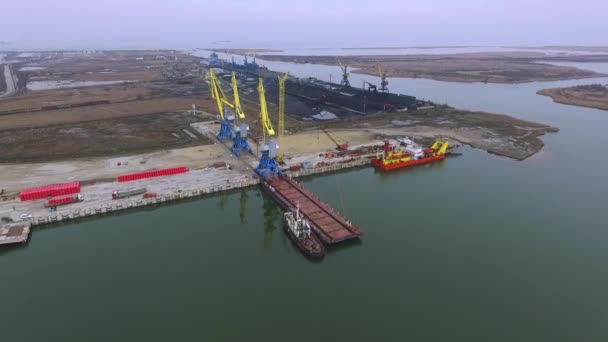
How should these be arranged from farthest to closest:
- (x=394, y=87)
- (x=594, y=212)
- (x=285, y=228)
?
1. (x=394, y=87)
2. (x=594, y=212)
3. (x=285, y=228)

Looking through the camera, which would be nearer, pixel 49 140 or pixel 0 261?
pixel 0 261

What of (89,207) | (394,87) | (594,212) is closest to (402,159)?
(594,212)

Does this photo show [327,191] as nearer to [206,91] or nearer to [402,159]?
[402,159]

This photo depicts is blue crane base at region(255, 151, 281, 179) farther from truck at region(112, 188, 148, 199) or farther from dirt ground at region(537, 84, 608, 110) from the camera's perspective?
dirt ground at region(537, 84, 608, 110)

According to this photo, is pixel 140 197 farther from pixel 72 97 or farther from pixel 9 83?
pixel 9 83

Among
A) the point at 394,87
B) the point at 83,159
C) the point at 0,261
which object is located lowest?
the point at 0,261

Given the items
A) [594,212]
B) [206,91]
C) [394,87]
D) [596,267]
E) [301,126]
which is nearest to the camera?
[596,267]

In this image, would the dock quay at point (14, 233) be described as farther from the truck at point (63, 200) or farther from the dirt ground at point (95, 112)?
the dirt ground at point (95, 112)
